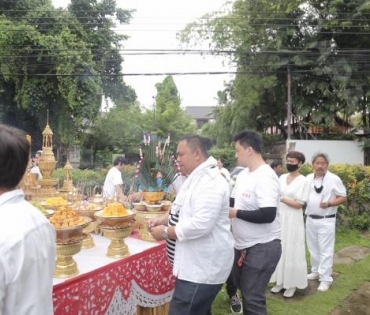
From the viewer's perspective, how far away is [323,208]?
4410 mm

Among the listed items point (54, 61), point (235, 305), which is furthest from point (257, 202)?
point (54, 61)

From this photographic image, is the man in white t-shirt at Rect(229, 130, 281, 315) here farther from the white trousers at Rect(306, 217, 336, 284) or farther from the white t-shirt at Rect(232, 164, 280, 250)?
the white trousers at Rect(306, 217, 336, 284)

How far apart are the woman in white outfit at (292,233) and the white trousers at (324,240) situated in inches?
16.8

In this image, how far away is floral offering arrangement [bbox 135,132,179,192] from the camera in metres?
3.21

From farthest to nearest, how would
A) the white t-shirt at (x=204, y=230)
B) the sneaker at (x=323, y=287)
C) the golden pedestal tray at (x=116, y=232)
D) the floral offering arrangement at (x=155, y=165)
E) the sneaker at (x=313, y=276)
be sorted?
the sneaker at (x=313, y=276), the sneaker at (x=323, y=287), the floral offering arrangement at (x=155, y=165), the golden pedestal tray at (x=116, y=232), the white t-shirt at (x=204, y=230)

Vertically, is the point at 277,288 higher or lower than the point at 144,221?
lower

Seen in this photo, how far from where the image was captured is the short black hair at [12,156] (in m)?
1.20

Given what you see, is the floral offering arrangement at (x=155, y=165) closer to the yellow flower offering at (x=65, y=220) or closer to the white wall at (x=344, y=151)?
the yellow flower offering at (x=65, y=220)

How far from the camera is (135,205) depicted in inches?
134

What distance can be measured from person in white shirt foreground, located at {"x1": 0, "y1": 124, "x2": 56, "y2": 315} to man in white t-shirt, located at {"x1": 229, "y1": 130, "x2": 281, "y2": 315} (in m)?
1.64

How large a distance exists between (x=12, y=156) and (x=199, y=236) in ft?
3.99

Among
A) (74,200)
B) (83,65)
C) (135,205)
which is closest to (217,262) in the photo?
(135,205)

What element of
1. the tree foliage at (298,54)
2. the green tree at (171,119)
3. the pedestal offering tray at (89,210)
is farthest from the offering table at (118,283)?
the green tree at (171,119)

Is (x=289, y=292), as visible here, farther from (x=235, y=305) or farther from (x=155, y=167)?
(x=155, y=167)
